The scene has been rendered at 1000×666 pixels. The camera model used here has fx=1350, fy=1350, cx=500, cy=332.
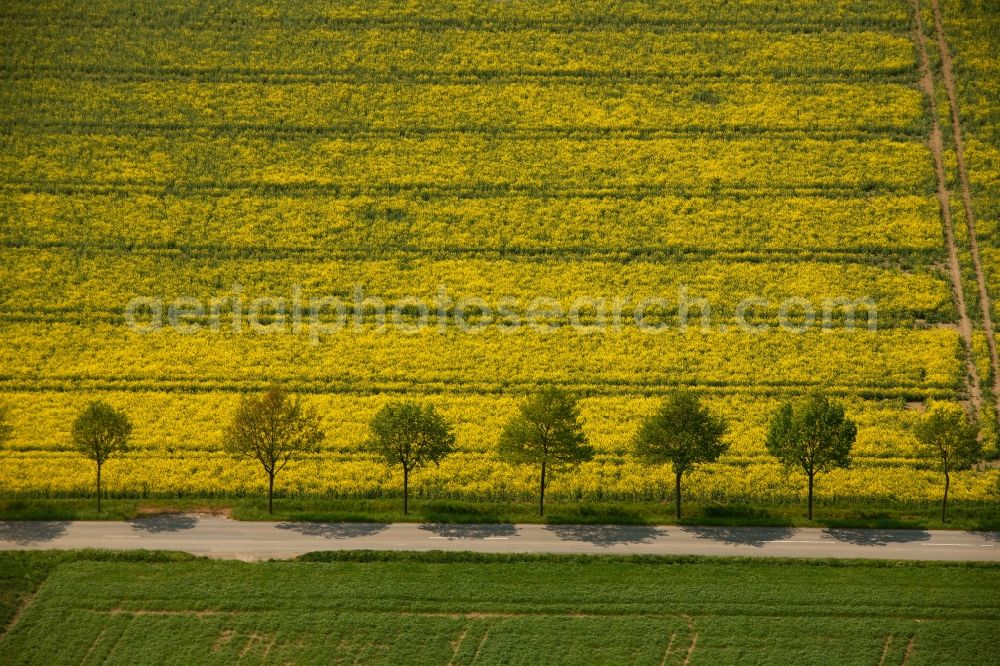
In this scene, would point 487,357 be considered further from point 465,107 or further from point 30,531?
point 30,531

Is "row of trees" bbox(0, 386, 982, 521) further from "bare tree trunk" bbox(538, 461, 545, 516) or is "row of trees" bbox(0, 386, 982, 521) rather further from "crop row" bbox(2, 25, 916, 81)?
"crop row" bbox(2, 25, 916, 81)

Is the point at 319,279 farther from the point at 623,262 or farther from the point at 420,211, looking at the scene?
the point at 623,262

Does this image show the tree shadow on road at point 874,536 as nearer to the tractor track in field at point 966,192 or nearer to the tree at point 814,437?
the tree at point 814,437

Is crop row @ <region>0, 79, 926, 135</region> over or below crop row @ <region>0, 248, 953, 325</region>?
over

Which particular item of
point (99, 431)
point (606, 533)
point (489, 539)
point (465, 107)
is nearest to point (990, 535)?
point (606, 533)

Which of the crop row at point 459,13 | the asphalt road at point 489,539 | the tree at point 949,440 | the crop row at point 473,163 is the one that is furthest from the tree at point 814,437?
the crop row at point 459,13

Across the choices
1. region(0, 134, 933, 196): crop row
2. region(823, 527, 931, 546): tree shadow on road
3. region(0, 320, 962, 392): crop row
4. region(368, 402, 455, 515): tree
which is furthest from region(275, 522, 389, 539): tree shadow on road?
region(0, 134, 933, 196): crop row

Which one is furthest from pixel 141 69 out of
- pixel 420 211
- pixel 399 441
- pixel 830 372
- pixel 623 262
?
pixel 830 372
